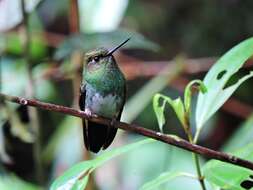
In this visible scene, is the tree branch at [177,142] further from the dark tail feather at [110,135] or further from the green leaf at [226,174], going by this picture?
the dark tail feather at [110,135]

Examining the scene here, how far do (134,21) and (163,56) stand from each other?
54cm

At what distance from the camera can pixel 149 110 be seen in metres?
4.68

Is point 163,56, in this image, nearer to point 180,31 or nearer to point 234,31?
point 180,31

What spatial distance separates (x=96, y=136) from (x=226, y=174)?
1.05 meters

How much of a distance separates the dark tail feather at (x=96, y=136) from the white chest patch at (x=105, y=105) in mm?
135

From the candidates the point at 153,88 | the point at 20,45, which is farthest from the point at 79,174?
the point at 20,45

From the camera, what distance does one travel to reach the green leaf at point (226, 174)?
1822 millimetres

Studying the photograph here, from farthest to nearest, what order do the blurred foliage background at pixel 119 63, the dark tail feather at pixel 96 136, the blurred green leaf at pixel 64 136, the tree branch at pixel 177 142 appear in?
the blurred green leaf at pixel 64 136 < the blurred foliage background at pixel 119 63 < the dark tail feather at pixel 96 136 < the tree branch at pixel 177 142

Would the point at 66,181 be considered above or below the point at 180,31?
above

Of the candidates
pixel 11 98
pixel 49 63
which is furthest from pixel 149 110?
pixel 11 98

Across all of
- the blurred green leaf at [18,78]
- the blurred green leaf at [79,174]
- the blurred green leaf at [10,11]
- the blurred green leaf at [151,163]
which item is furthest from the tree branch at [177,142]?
the blurred green leaf at [151,163]

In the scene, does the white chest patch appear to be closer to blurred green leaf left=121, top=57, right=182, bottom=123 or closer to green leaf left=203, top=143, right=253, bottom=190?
green leaf left=203, top=143, right=253, bottom=190

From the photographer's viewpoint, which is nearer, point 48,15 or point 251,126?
point 251,126

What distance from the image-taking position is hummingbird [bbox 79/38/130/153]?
8.71 feet
